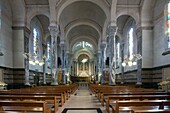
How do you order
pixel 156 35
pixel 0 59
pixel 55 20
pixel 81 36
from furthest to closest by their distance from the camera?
pixel 81 36 < pixel 55 20 < pixel 156 35 < pixel 0 59

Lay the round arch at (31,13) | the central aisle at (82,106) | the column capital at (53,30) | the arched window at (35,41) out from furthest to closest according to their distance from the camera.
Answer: the arched window at (35,41), the column capital at (53,30), the round arch at (31,13), the central aisle at (82,106)

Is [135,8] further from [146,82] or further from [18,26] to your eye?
Result: [18,26]

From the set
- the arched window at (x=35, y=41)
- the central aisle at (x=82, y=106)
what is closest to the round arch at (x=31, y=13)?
the arched window at (x=35, y=41)

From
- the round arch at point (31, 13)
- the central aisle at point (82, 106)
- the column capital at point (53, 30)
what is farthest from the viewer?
the column capital at point (53, 30)

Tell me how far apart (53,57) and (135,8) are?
10.3 meters

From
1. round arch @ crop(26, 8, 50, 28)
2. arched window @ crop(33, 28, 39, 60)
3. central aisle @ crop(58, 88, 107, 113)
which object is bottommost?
central aisle @ crop(58, 88, 107, 113)

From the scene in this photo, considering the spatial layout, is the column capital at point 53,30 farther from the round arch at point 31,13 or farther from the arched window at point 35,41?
the arched window at point 35,41

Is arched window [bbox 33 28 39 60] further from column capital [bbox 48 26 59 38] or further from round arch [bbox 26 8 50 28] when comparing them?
column capital [bbox 48 26 59 38]

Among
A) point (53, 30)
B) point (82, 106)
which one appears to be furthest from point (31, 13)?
point (82, 106)

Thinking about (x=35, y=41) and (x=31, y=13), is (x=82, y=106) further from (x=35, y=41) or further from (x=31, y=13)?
(x=35, y=41)

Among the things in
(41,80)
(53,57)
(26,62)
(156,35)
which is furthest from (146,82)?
(41,80)

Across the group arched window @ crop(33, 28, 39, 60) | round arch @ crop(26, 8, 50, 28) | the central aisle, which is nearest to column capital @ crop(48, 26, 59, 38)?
round arch @ crop(26, 8, 50, 28)

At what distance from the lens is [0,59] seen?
60.9 ft

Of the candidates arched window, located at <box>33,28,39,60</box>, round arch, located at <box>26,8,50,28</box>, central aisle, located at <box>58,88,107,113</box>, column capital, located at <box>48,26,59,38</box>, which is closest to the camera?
central aisle, located at <box>58,88,107,113</box>
